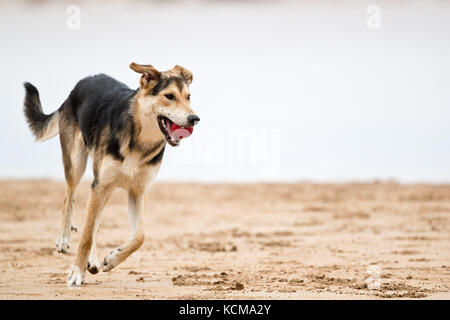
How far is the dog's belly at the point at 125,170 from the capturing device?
7.75m

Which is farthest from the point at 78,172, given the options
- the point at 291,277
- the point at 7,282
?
the point at 291,277

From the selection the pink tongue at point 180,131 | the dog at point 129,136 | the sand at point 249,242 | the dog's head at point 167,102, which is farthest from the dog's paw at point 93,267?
the pink tongue at point 180,131

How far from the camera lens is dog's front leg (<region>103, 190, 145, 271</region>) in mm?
7832

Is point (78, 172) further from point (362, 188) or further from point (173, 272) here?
point (362, 188)

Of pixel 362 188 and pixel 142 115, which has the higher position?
pixel 142 115

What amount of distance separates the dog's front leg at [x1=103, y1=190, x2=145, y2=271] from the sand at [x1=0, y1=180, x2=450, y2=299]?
0.28m

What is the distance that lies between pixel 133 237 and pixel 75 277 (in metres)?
0.74

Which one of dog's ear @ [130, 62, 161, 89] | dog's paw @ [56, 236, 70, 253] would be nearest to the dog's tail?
dog's paw @ [56, 236, 70, 253]

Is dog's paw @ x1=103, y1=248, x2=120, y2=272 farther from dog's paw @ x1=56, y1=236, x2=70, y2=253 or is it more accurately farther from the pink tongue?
the pink tongue

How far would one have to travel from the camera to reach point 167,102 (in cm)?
744

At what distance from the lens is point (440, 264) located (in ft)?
32.1

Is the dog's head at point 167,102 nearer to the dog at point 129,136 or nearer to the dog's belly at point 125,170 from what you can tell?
the dog at point 129,136

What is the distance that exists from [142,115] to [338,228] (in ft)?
23.5
